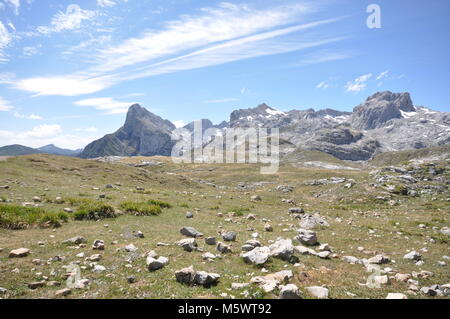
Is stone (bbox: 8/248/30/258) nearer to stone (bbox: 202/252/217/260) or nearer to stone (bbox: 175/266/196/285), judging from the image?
stone (bbox: 175/266/196/285)

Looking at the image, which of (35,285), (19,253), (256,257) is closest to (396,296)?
(256,257)

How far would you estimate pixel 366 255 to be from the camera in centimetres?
1448

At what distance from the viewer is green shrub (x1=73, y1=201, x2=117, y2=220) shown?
19.3 meters

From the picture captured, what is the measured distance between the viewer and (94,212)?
782 inches

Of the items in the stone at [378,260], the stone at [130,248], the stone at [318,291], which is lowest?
the stone at [378,260]

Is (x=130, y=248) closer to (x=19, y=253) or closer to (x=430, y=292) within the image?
(x=19, y=253)

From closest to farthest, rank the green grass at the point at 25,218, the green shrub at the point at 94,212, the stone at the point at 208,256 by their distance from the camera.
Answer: the stone at the point at 208,256, the green grass at the point at 25,218, the green shrub at the point at 94,212

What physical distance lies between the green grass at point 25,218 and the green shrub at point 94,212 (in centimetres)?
126

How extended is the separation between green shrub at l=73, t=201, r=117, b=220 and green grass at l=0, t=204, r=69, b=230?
4.15 ft

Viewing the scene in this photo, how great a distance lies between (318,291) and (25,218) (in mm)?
17416

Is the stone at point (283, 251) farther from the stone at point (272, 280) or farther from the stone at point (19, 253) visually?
the stone at point (19, 253)

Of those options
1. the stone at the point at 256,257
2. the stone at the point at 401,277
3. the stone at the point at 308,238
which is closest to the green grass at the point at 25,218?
the stone at the point at 256,257

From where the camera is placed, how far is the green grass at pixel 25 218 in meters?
15.9

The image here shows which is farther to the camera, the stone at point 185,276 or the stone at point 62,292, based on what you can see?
the stone at point 185,276
